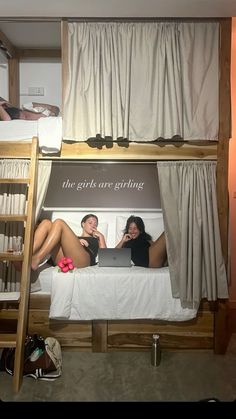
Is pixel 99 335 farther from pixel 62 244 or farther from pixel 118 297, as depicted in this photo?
pixel 62 244

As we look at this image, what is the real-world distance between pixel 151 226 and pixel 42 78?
1.66m

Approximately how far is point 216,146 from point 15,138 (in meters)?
1.50

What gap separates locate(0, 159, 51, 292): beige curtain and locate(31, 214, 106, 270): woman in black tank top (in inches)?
6.0

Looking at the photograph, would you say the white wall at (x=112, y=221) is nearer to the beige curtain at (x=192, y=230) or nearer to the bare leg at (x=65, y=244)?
the bare leg at (x=65, y=244)

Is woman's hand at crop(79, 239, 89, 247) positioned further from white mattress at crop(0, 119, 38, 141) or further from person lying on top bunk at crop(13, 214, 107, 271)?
white mattress at crop(0, 119, 38, 141)

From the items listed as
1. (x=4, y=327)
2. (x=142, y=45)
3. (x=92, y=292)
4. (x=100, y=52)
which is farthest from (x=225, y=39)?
(x=4, y=327)

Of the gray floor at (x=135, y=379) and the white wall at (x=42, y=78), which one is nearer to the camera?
the gray floor at (x=135, y=379)

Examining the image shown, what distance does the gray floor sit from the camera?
A: 79.6 inches

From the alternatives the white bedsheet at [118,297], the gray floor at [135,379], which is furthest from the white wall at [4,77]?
the gray floor at [135,379]

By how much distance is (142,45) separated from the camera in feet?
7.60

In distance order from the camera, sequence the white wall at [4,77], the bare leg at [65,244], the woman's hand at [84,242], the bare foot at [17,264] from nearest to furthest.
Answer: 1. the bare foot at [17,264]
2. the bare leg at [65,244]
3. the woman's hand at [84,242]
4. the white wall at [4,77]

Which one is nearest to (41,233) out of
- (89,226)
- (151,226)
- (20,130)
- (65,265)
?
(65,265)

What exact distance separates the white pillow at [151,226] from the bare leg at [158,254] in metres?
0.08

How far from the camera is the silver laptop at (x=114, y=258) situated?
2.57m
